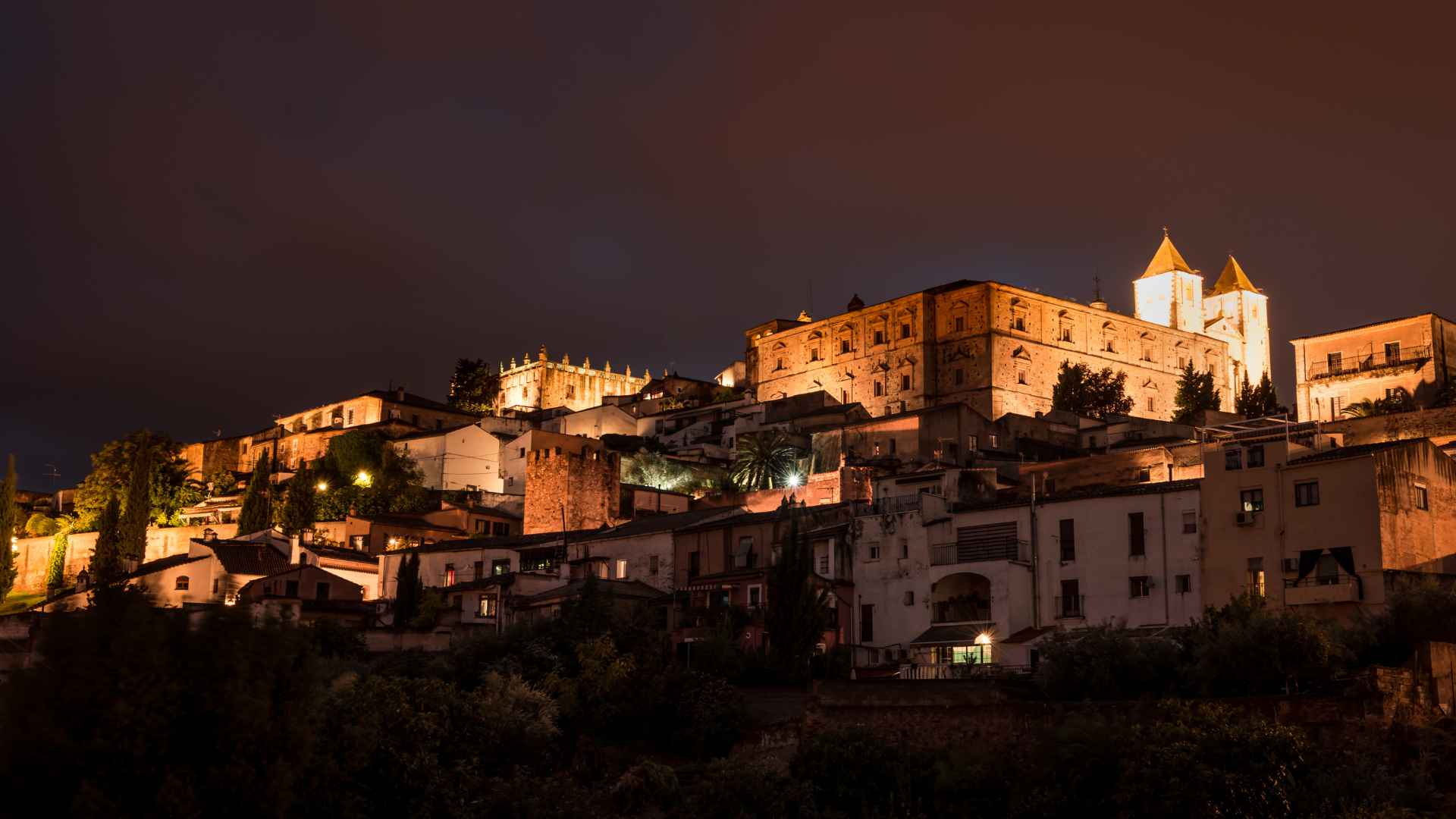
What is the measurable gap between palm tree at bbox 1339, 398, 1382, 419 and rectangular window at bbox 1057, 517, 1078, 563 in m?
29.8

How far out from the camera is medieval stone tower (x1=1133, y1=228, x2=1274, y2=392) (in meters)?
123

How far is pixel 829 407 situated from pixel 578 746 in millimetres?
58596

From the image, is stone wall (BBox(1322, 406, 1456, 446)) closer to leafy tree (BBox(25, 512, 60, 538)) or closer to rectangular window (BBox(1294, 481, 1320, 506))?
rectangular window (BBox(1294, 481, 1320, 506))

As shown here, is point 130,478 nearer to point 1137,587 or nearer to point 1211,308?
point 1137,587

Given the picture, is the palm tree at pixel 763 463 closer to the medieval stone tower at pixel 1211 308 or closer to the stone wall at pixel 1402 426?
the stone wall at pixel 1402 426

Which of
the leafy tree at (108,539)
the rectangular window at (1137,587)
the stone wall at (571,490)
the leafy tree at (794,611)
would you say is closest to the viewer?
the rectangular window at (1137,587)

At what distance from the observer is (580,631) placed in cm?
4450

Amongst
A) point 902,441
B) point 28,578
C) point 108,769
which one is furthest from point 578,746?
point 28,578

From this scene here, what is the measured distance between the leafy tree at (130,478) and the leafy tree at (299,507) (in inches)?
408

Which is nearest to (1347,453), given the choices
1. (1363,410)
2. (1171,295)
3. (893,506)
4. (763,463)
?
(893,506)

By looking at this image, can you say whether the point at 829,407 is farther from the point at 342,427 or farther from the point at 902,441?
the point at 342,427

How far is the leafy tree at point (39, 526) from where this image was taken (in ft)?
289

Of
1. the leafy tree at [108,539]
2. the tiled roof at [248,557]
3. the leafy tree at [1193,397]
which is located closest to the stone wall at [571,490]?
the tiled roof at [248,557]

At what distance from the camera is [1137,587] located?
141 feet
